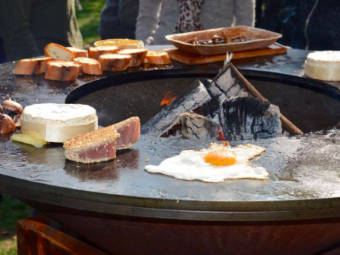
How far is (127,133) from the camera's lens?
221cm

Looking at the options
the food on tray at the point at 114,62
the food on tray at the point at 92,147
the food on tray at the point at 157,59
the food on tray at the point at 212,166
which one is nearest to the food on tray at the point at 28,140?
the food on tray at the point at 92,147

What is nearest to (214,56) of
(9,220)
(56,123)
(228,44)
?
(228,44)

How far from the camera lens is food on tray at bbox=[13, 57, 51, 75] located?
320cm

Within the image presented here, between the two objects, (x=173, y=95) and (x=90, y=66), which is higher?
(x=90, y=66)

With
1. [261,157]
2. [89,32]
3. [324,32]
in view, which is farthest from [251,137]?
[89,32]

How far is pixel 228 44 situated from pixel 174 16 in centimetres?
160

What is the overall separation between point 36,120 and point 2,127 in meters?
0.24

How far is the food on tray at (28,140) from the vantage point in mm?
2211

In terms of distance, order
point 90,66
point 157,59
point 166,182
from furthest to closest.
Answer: point 157,59
point 90,66
point 166,182

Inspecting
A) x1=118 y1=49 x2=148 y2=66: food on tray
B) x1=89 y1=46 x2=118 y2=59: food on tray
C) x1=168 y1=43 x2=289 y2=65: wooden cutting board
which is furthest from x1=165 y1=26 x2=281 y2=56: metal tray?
x1=89 y1=46 x2=118 y2=59: food on tray

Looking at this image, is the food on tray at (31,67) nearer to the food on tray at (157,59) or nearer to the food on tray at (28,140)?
the food on tray at (157,59)

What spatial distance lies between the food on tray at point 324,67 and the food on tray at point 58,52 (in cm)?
136

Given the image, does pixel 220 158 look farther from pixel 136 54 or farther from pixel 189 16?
pixel 189 16

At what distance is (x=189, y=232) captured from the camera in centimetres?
198
